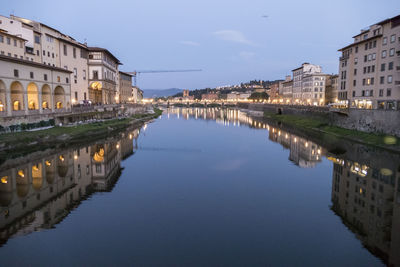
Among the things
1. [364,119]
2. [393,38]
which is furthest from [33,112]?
[393,38]

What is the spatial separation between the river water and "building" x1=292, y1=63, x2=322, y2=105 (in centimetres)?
6657

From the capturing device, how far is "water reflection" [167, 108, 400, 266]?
556 inches

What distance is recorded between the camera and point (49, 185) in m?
22.0

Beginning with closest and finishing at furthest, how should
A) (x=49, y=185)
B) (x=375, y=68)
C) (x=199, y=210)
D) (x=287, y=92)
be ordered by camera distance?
(x=199, y=210) < (x=49, y=185) < (x=375, y=68) < (x=287, y=92)

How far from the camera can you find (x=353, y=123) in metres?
45.2

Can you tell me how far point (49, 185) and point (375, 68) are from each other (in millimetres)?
52232

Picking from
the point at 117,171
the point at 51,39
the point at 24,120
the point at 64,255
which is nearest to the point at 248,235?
the point at 64,255

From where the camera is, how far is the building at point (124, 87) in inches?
3770

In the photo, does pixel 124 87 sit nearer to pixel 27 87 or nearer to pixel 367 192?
pixel 27 87

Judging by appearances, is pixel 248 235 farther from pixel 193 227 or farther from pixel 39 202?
pixel 39 202

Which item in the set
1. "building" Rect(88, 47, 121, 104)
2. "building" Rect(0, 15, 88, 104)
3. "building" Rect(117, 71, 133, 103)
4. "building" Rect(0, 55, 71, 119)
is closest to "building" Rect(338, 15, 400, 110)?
"building" Rect(0, 55, 71, 119)

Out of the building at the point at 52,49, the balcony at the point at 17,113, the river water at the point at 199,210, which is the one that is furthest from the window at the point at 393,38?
the building at the point at 52,49

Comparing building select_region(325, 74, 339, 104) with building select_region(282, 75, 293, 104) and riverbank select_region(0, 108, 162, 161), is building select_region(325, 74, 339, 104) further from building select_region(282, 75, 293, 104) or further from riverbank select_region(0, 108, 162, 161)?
riverbank select_region(0, 108, 162, 161)

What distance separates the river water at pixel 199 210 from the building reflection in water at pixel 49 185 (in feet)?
0.30
